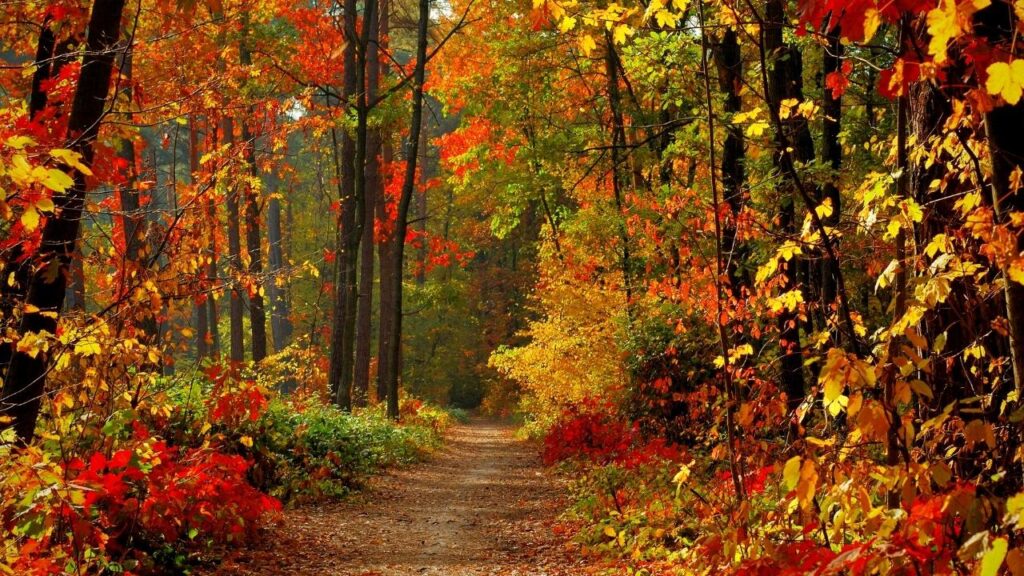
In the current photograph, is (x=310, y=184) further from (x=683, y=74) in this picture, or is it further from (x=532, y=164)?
(x=683, y=74)

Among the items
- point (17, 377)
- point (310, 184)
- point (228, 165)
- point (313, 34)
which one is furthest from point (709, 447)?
point (310, 184)

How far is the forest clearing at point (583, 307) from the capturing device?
127 inches

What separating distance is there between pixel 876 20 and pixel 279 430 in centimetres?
962

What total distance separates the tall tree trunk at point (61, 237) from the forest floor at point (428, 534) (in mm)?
2118

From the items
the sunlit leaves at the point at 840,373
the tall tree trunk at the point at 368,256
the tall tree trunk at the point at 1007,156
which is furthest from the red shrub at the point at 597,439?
the sunlit leaves at the point at 840,373

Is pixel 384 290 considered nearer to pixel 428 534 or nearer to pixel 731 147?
pixel 731 147

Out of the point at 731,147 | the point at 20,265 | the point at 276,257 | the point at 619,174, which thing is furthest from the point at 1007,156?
the point at 276,257

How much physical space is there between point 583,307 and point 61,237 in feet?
37.2

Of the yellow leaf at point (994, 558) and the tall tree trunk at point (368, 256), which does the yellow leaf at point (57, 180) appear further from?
the tall tree trunk at point (368, 256)

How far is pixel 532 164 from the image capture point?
18.6 meters

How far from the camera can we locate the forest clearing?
3.22 meters

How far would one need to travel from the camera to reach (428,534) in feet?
28.9

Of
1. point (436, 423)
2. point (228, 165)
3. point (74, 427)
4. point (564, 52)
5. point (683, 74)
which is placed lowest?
point (436, 423)

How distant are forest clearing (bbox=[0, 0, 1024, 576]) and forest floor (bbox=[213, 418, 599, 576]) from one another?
0.21 feet
